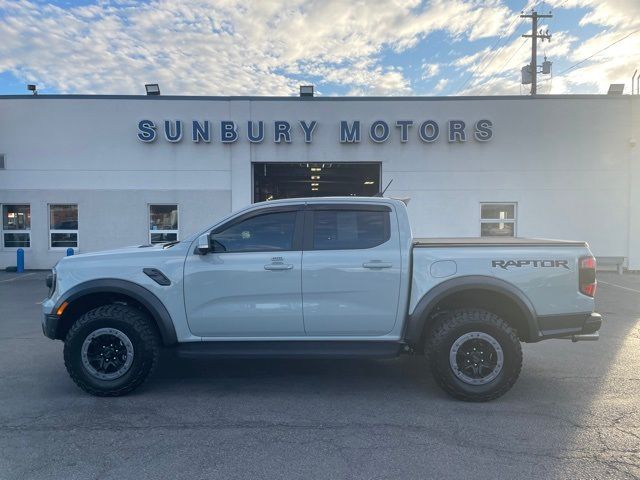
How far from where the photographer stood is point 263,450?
3418 mm

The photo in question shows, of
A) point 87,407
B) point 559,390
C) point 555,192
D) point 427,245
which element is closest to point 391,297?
point 427,245

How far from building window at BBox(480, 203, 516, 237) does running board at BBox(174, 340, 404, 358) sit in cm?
1133

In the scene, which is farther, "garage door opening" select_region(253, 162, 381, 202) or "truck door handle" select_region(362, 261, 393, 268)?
"garage door opening" select_region(253, 162, 381, 202)

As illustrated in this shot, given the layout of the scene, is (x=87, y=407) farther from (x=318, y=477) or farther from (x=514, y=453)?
(x=514, y=453)

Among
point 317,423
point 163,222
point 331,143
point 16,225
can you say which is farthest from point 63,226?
point 317,423

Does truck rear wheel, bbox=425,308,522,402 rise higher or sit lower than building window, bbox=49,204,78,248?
lower

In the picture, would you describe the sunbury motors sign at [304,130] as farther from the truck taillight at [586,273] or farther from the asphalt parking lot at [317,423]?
the truck taillight at [586,273]

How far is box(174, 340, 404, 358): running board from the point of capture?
4.40 m

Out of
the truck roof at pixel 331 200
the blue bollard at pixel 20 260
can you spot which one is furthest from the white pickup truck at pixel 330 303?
the blue bollard at pixel 20 260

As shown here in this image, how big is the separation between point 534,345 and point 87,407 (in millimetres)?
5748

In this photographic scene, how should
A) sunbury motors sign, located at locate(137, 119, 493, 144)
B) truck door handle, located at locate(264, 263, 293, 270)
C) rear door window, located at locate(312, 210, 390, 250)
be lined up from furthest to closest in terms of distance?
sunbury motors sign, located at locate(137, 119, 493, 144), rear door window, located at locate(312, 210, 390, 250), truck door handle, located at locate(264, 263, 293, 270)

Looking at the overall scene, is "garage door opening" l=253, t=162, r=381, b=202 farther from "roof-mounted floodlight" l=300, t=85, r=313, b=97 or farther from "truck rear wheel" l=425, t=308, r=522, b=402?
"truck rear wheel" l=425, t=308, r=522, b=402

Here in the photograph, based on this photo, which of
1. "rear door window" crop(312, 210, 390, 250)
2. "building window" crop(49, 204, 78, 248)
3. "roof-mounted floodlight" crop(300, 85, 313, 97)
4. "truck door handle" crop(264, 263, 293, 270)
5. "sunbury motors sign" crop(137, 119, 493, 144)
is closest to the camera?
"truck door handle" crop(264, 263, 293, 270)

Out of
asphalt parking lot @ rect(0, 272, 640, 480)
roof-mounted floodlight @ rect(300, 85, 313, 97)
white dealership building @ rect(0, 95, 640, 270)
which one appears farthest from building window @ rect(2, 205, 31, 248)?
asphalt parking lot @ rect(0, 272, 640, 480)
